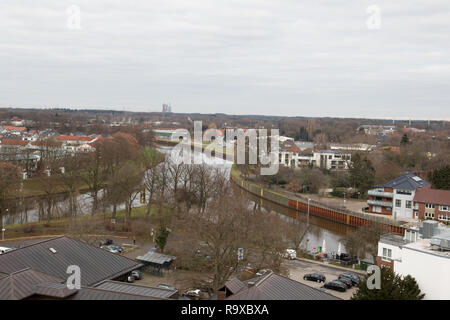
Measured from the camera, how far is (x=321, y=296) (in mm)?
11500

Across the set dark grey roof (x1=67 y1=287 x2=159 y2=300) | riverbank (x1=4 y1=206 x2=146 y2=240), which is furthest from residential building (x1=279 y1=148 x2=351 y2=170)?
dark grey roof (x1=67 y1=287 x2=159 y2=300)

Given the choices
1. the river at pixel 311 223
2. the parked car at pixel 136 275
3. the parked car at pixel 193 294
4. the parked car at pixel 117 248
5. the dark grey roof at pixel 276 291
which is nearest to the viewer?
the dark grey roof at pixel 276 291

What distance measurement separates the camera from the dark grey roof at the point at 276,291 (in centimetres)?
1015

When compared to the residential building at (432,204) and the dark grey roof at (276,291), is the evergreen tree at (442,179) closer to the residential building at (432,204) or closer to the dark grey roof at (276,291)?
the residential building at (432,204)

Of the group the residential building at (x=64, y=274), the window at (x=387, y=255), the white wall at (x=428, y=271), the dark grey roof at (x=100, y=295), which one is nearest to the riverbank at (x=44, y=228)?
the residential building at (x=64, y=274)

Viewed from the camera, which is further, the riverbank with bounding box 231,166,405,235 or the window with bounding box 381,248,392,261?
the riverbank with bounding box 231,166,405,235

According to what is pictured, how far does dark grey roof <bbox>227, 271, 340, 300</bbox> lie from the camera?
10.1 m

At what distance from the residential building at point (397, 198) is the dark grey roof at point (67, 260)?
26522 millimetres

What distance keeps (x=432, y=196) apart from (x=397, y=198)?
2.97 metres

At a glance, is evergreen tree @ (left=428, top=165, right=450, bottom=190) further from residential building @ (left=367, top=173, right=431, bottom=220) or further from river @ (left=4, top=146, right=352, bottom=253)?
river @ (left=4, top=146, right=352, bottom=253)

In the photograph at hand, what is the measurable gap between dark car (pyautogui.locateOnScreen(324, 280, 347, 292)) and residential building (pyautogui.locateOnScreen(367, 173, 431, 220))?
748 inches

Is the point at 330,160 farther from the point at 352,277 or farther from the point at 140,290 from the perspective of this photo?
the point at 140,290
